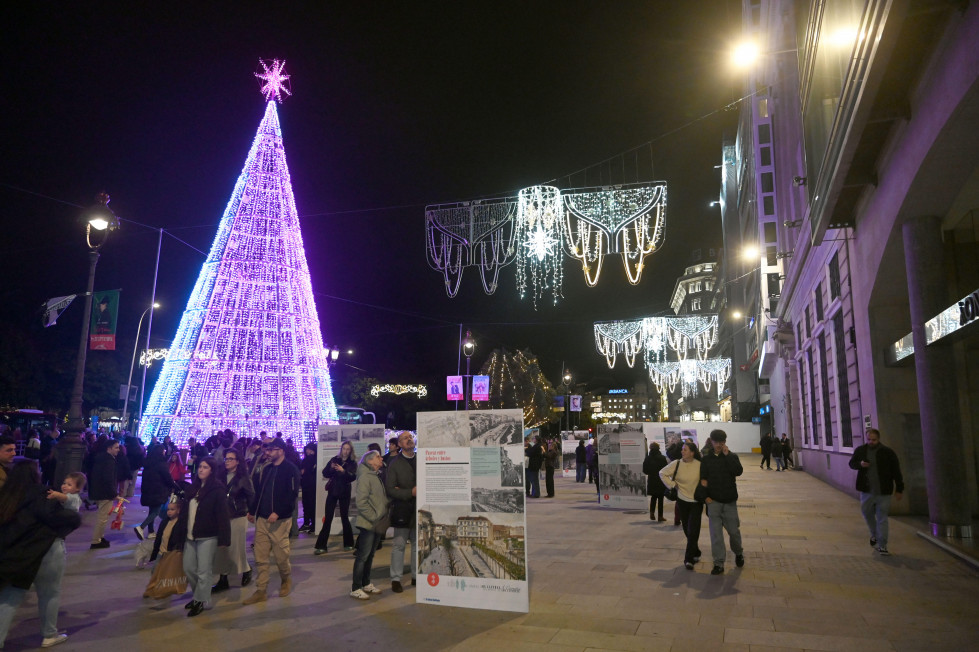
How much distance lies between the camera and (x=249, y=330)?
24156mm

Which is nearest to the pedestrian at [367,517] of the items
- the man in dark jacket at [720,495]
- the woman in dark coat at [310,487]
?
the man in dark jacket at [720,495]

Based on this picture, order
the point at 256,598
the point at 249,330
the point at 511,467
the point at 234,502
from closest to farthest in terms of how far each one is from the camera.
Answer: the point at 511,467 < the point at 256,598 < the point at 234,502 < the point at 249,330

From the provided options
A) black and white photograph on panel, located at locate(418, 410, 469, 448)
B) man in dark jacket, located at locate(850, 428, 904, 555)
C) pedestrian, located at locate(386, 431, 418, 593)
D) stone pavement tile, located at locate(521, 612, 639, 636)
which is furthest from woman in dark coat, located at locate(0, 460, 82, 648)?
man in dark jacket, located at locate(850, 428, 904, 555)

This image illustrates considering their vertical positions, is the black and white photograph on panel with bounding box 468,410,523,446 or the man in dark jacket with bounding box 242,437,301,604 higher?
the black and white photograph on panel with bounding box 468,410,523,446

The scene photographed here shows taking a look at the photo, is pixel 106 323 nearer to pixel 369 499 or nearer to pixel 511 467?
pixel 369 499

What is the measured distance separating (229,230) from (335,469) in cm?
1570

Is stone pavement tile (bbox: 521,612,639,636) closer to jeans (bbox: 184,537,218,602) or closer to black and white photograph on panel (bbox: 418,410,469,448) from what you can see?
black and white photograph on panel (bbox: 418,410,469,448)

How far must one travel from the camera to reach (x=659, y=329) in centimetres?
3903

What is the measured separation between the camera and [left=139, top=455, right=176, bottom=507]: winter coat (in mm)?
11453

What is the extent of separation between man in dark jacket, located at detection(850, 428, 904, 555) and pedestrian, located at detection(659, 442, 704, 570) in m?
2.58

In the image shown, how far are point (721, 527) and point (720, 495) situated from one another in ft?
1.50

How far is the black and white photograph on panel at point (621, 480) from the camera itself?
16906 mm

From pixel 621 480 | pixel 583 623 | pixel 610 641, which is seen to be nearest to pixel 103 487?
pixel 583 623

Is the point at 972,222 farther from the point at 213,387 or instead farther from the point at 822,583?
the point at 213,387
